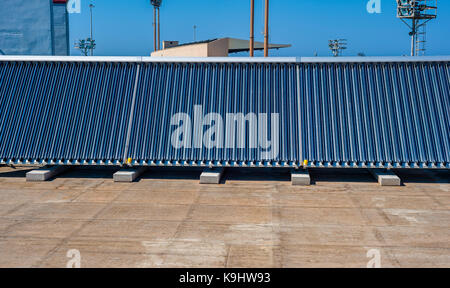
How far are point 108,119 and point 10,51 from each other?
1774 inches

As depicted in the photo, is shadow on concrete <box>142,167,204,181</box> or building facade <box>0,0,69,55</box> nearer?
shadow on concrete <box>142,167,204,181</box>

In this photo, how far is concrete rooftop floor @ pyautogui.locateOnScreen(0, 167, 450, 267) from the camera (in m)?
8.07

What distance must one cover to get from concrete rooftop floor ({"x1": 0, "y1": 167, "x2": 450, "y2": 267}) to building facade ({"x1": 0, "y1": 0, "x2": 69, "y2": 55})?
43484 millimetres

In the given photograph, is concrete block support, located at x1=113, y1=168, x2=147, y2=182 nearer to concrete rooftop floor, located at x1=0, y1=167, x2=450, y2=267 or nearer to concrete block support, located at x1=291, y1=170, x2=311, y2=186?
concrete rooftop floor, located at x1=0, y1=167, x2=450, y2=267

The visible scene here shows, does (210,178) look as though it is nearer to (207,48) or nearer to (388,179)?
(388,179)

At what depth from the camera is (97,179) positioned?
13297 millimetres

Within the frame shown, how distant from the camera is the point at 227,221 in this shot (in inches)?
388

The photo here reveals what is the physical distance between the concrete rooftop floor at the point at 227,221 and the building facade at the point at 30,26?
43.5m

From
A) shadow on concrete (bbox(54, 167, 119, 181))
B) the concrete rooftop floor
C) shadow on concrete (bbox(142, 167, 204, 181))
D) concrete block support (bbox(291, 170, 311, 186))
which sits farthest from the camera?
shadow on concrete (bbox(54, 167, 119, 181))

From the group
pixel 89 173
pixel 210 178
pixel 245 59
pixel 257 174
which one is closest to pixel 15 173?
pixel 89 173

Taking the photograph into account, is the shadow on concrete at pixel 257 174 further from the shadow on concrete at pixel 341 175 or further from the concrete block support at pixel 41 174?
the concrete block support at pixel 41 174

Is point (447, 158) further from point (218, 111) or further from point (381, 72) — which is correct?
point (218, 111)

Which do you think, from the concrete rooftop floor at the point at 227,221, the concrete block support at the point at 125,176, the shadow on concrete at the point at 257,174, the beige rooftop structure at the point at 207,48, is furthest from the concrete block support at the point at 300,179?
the beige rooftop structure at the point at 207,48

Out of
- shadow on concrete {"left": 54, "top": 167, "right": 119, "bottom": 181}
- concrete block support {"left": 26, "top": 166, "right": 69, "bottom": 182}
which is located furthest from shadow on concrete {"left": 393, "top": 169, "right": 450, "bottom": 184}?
concrete block support {"left": 26, "top": 166, "right": 69, "bottom": 182}
